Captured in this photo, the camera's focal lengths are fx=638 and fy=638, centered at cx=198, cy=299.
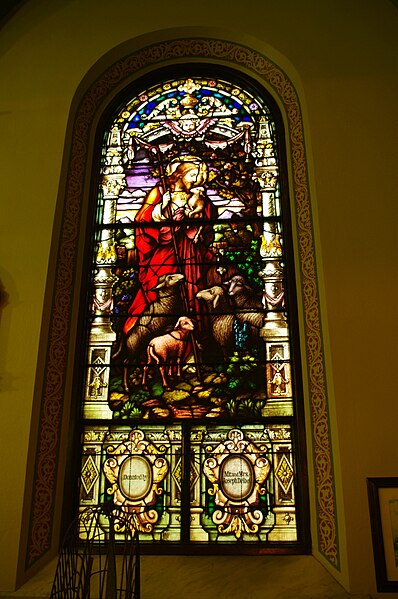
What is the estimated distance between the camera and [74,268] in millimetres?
5047

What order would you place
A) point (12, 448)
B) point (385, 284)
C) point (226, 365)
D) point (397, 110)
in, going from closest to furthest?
point (12, 448)
point (385, 284)
point (226, 365)
point (397, 110)

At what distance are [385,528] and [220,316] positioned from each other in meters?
1.90

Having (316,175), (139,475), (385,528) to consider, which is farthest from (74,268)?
(385,528)

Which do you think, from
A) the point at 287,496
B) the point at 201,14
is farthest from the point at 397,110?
the point at 287,496

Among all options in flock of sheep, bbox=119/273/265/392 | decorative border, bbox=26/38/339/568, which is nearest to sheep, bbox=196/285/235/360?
flock of sheep, bbox=119/273/265/392

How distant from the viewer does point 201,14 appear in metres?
5.87

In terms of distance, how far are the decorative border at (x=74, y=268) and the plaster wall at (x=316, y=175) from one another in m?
0.13

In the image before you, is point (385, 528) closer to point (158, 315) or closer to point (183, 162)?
point (158, 315)

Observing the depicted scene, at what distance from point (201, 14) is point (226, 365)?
332 centimetres

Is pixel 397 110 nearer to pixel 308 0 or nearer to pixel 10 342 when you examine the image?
pixel 308 0

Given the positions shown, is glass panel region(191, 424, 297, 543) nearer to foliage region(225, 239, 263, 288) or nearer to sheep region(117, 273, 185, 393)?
sheep region(117, 273, 185, 393)

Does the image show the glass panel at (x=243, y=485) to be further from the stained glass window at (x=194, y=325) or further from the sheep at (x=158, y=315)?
the sheep at (x=158, y=315)

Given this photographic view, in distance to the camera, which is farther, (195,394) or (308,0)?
(308,0)

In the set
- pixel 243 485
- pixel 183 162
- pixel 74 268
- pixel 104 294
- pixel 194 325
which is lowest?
pixel 243 485
